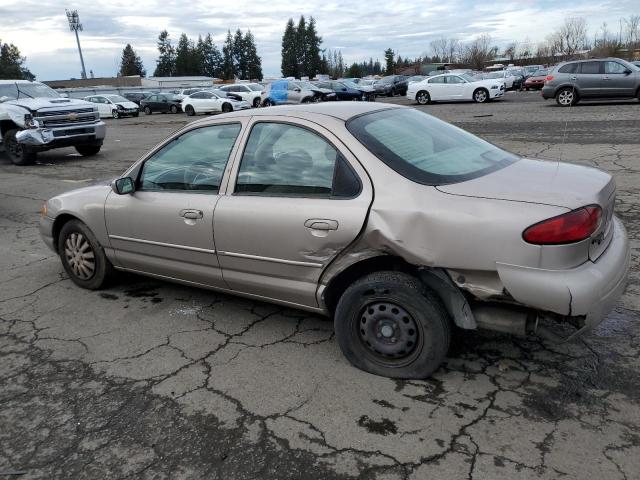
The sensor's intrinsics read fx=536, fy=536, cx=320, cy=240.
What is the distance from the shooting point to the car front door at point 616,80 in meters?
18.4

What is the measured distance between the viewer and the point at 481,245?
272 cm

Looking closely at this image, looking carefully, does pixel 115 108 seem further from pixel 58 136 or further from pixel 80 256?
pixel 80 256

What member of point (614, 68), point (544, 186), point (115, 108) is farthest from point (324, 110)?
point (115, 108)

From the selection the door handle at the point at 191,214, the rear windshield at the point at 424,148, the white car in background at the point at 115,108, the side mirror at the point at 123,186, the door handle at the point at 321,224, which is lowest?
the white car in background at the point at 115,108

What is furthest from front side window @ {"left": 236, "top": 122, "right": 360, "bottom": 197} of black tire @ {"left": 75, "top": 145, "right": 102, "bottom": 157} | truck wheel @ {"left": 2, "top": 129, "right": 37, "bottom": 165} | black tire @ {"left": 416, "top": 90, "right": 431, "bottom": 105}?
black tire @ {"left": 416, "top": 90, "right": 431, "bottom": 105}

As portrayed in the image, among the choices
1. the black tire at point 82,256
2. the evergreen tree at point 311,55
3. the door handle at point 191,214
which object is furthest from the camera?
the evergreen tree at point 311,55

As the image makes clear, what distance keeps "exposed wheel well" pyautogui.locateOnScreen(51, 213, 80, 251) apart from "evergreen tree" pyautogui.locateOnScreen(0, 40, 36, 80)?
312 ft

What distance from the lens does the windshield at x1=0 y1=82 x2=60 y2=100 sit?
1318 centimetres

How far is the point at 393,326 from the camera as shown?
3.08 meters

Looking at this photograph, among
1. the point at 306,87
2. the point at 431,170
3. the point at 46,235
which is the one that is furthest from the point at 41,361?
the point at 306,87

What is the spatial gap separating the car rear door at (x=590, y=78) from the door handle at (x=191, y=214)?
62.5 feet

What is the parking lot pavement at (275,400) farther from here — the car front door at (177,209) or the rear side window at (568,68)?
the rear side window at (568,68)

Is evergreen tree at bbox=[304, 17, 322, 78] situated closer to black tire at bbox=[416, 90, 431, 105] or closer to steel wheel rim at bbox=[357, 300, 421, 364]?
black tire at bbox=[416, 90, 431, 105]

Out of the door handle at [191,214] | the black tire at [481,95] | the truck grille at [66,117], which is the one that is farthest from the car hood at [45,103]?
the black tire at [481,95]
